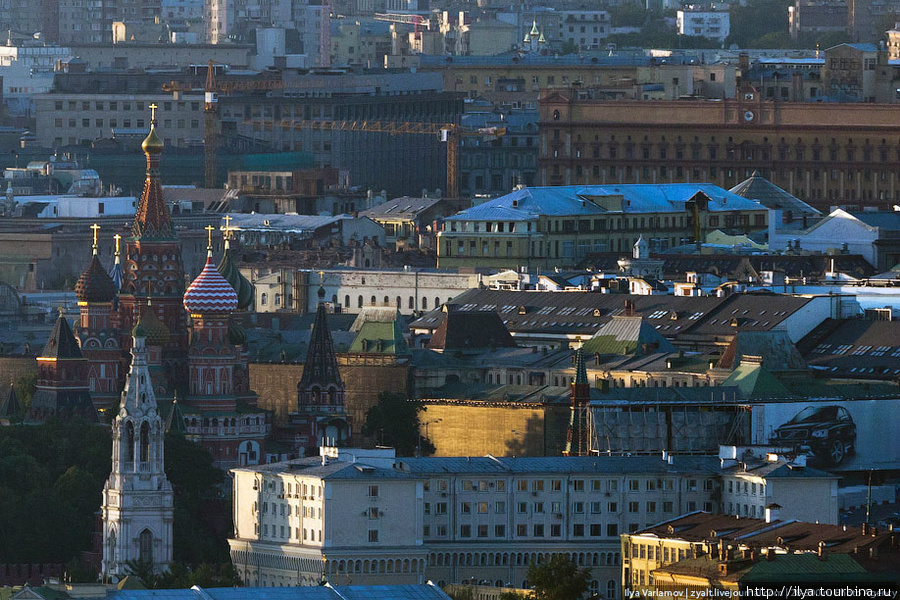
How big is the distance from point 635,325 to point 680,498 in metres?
32.9

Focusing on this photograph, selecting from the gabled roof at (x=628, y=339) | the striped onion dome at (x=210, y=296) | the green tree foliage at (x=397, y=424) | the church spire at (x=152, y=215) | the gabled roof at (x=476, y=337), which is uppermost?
the church spire at (x=152, y=215)

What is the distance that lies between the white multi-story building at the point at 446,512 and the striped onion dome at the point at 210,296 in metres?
23.3

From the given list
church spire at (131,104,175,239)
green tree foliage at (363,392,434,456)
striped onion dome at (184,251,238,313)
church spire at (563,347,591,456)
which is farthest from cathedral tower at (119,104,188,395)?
church spire at (563,347,591,456)

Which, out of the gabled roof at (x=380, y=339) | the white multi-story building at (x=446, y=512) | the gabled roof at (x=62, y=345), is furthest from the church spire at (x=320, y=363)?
the white multi-story building at (x=446, y=512)

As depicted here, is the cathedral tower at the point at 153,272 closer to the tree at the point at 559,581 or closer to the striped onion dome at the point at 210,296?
the striped onion dome at the point at 210,296

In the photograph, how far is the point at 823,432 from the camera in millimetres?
172500

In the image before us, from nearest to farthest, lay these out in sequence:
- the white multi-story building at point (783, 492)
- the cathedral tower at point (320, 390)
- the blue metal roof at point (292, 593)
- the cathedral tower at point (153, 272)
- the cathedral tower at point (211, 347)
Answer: the blue metal roof at point (292, 593)
the white multi-story building at point (783, 492)
the cathedral tower at point (211, 347)
the cathedral tower at point (320, 390)
the cathedral tower at point (153, 272)

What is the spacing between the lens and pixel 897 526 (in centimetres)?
15150

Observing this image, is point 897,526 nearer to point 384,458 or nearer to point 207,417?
point 384,458

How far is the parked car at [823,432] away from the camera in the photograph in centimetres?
17125

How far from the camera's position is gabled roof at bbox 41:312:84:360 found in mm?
186125

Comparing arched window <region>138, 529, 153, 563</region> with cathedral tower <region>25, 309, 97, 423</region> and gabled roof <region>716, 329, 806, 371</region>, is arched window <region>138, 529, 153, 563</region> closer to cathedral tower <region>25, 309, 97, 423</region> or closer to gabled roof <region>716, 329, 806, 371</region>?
cathedral tower <region>25, 309, 97, 423</region>

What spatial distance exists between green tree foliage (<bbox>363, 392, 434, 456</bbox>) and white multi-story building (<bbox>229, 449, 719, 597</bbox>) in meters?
18.7

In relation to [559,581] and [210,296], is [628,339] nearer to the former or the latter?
[210,296]
